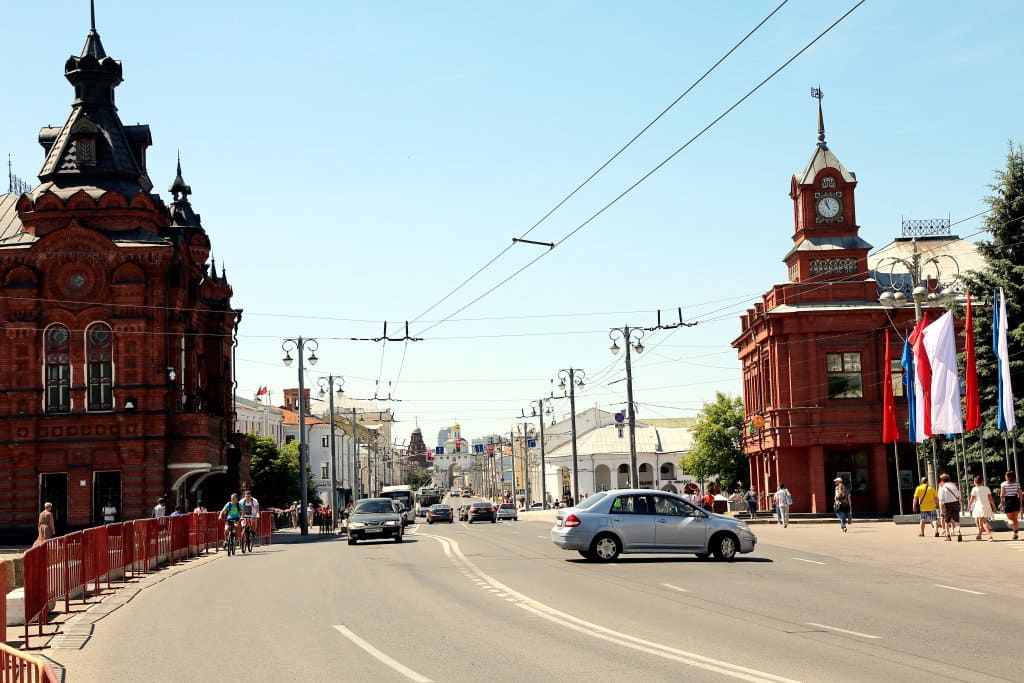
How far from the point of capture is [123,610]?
756 inches

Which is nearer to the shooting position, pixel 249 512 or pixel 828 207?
pixel 249 512

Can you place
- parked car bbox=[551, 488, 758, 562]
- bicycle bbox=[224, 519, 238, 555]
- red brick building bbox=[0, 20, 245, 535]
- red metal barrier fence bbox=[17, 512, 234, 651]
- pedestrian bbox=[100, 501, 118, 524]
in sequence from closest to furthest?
1. red metal barrier fence bbox=[17, 512, 234, 651]
2. parked car bbox=[551, 488, 758, 562]
3. bicycle bbox=[224, 519, 238, 555]
4. pedestrian bbox=[100, 501, 118, 524]
5. red brick building bbox=[0, 20, 245, 535]

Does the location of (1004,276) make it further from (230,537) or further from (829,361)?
(230,537)

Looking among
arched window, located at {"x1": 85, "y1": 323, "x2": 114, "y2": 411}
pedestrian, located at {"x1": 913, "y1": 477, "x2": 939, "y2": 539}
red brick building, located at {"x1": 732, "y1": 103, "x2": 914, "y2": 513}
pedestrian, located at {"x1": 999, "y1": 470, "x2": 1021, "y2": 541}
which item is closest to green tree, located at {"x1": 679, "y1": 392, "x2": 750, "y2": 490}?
red brick building, located at {"x1": 732, "y1": 103, "x2": 914, "y2": 513}

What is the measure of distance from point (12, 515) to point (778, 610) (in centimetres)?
4203

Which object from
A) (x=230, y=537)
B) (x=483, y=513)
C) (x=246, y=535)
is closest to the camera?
(x=230, y=537)

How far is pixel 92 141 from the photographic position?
53.2 metres

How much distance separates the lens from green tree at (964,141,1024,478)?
141ft

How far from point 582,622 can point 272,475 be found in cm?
7341

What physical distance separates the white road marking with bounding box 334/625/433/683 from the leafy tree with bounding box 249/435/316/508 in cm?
7112

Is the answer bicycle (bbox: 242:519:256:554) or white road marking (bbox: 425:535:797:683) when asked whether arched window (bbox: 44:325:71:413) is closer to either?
bicycle (bbox: 242:519:256:554)

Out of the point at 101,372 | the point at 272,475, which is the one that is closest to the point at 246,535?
the point at 101,372

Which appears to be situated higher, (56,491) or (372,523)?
(56,491)

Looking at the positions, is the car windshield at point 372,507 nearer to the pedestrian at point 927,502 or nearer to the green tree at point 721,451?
the pedestrian at point 927,502
